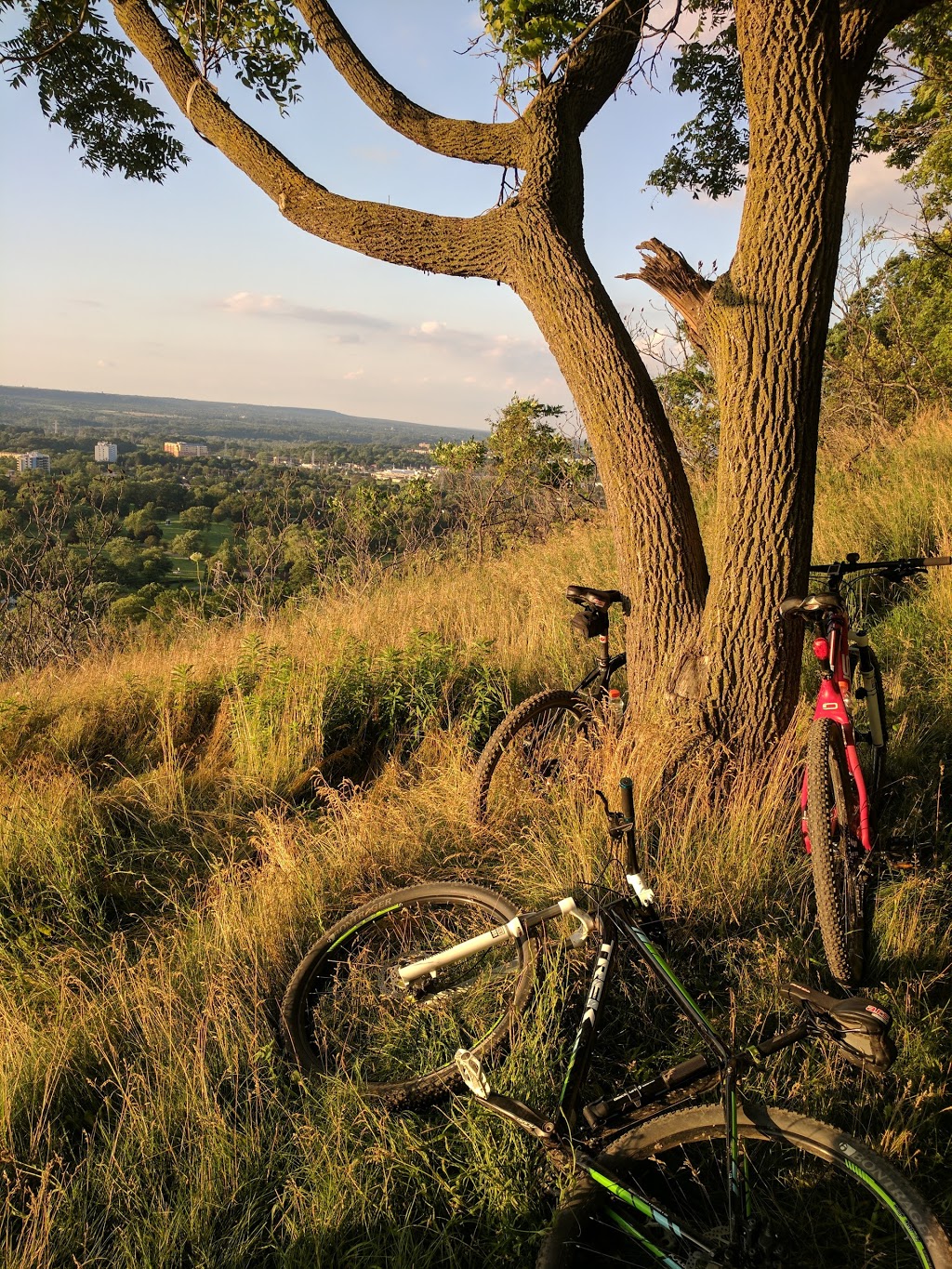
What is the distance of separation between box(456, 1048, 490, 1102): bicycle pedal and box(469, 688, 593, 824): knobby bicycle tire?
1500 millimetres

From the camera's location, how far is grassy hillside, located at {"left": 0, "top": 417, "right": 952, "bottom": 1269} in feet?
6.83

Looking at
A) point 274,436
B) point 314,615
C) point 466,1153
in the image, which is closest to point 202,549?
point 314,615

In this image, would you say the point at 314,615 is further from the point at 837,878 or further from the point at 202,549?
the point at 837,878

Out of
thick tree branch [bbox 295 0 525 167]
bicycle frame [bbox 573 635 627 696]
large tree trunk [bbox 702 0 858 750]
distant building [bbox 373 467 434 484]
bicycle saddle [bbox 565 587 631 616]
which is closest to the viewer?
large tree trunk [bbox 702 0 858 750]

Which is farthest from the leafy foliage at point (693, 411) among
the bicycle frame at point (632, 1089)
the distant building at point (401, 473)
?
the bicycle frame at point (632, 1089)

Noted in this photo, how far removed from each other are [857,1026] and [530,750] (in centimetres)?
237

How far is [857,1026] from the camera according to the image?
1.81m

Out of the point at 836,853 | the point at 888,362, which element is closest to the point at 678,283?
the point at 836,853

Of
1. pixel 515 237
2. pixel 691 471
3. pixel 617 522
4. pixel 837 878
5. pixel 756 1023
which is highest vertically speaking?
pixel 515 237

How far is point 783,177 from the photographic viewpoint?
341 centimetres

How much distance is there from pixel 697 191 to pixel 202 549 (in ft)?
19.7

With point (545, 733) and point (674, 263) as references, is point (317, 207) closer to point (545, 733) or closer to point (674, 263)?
point (674, 263)

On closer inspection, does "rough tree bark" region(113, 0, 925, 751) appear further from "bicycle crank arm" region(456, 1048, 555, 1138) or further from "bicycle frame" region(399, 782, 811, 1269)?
"bicycle crank arm" region(456, 1048, 555, 1138)

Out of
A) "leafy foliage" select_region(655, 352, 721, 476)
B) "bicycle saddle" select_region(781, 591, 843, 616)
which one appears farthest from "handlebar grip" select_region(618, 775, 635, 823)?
"leafy foliage" select_region(655, 352, 721, 476)
